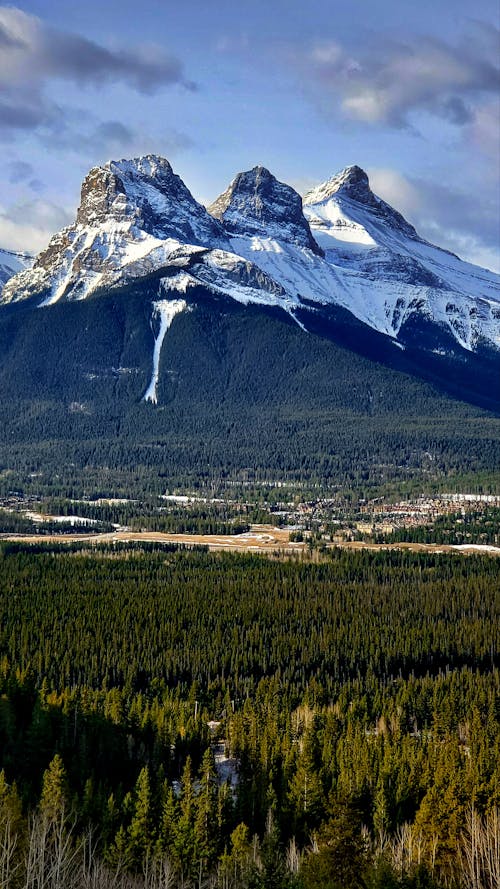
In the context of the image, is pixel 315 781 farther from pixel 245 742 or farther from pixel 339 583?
pixel 339 583

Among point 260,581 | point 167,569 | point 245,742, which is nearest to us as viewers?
point 245,742

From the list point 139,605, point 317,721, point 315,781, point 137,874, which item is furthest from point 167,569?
point 137,874

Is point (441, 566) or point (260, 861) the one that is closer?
point (260, 861)

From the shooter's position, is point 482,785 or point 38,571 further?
point 38,571

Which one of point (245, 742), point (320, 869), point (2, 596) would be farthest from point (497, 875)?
point (2, 596)

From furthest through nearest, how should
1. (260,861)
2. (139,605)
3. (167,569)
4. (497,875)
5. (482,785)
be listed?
(167,569) < (139,605) < (482,785) < (260,861) < (497,875)

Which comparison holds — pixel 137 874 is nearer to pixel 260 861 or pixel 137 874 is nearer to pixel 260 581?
pixel 260 861
